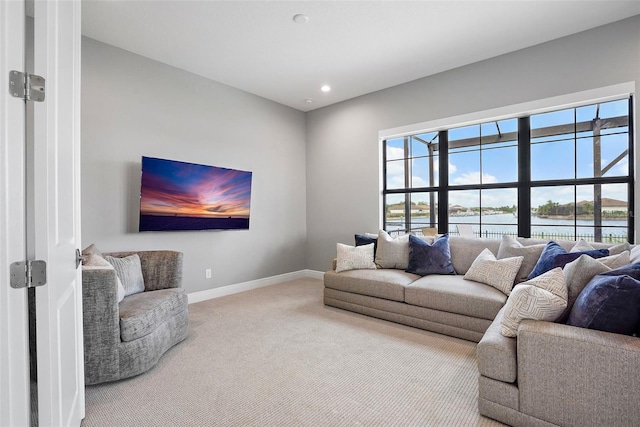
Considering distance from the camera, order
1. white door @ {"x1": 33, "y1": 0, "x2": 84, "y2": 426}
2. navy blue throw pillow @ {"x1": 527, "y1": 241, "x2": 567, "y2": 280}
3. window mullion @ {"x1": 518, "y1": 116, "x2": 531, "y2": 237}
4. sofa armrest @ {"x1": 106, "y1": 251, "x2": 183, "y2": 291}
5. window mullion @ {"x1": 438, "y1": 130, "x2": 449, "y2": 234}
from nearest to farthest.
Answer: white door @ {"x1": 33, "y1": 0, "x2": 84, "y2": 426}
navy blue throw pillow @ {"x1": 527, "y1": 241, "x2": 567, "y2": 280}
sofa armrest @ {"x1": 106, "y1": 251, "x2": 183, "y2": 291}
window mullion @ {"x1": 518, "y1": 116, "x2": 531, "y2": 237}
window mullion @ {"x1": 438, "y1": 130, "x2": 449, "y2": 234}

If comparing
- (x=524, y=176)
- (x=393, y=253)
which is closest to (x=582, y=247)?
(x=524, y=176)

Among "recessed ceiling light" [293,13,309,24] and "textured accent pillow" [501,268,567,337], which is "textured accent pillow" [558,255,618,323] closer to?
"textured accent pillow" [501,268,567,337]

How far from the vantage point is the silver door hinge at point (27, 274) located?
3.45 feet

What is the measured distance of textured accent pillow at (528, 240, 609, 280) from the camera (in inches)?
95.8

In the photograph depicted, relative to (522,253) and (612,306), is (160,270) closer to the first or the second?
(612,306)

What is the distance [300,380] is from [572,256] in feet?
7.39

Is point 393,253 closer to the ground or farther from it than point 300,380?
farther from it

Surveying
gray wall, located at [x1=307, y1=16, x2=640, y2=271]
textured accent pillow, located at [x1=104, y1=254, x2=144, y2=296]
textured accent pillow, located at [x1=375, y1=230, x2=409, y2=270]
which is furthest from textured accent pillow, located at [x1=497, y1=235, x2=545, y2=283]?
textured accent pillow, located at [x1=104, y1=254, x2=144, y2=296]

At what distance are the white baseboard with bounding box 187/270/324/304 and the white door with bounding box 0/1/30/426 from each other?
2.96 meters

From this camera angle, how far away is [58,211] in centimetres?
134

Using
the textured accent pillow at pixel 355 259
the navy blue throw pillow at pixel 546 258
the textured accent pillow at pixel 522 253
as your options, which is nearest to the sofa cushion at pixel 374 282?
the textured accent pillow at pixel 355 259

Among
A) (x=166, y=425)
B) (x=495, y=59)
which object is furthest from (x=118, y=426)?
(x=495, y=59)

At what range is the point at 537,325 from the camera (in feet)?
5.46

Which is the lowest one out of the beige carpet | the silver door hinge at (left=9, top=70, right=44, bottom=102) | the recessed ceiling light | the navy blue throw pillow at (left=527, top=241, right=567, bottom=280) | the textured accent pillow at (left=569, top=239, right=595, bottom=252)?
the beige carpet
